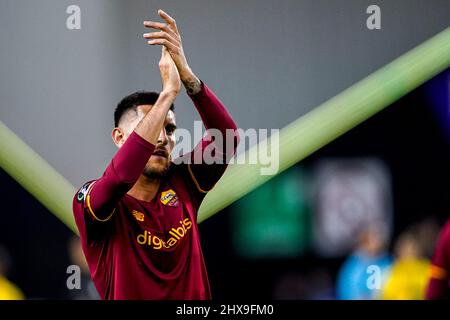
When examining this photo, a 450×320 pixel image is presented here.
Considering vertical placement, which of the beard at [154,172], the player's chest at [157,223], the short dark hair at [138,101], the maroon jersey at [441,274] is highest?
the short dark hair at [138,101]

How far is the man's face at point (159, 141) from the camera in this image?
2016 millimetres

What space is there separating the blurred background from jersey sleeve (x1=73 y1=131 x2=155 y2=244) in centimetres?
56

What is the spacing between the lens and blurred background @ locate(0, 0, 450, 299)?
2.47 m

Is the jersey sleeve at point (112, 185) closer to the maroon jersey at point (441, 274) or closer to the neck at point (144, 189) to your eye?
the neck at point (144, 189)

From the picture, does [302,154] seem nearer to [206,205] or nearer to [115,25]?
[206,205]

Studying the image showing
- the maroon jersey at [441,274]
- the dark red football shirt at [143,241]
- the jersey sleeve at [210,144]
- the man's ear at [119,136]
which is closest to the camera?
the dark red football shirt at [143,241]

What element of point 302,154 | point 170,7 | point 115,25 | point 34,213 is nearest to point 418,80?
point 302,154

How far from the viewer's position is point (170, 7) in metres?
2.50

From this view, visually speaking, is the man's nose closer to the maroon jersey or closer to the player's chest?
the player's chest

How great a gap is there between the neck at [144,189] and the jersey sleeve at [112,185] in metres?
0.14

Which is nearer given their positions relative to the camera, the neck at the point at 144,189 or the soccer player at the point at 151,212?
the soccer player at the point at 151,212

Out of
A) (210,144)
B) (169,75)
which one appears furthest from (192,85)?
(210,144)

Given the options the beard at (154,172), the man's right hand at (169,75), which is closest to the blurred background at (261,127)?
the beard at (154,172)

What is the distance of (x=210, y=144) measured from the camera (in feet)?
6.91
